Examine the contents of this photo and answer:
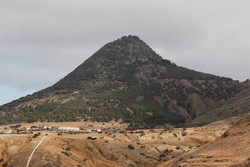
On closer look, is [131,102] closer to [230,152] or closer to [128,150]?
[128,150]

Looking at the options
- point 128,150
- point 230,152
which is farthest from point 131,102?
point 230,152

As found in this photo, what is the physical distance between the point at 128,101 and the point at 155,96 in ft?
66.2

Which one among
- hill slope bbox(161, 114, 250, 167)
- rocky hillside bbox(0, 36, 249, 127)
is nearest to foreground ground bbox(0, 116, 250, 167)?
hill slope bbox(161, 114, 250, 167)

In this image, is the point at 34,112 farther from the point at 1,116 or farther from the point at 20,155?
the point at 20,155

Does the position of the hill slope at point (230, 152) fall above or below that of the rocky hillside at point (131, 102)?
below

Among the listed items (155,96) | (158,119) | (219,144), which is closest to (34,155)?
(219,144)

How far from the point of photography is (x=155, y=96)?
600 ft

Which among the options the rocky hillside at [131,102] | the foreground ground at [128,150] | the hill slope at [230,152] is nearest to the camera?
the hill slope at [230,152]

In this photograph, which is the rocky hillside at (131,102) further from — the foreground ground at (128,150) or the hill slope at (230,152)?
the hill slope at (230,152)

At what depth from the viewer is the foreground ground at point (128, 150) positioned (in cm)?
3381

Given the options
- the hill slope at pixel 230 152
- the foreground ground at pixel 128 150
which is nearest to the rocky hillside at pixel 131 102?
the foreground ground at pixel 128 150

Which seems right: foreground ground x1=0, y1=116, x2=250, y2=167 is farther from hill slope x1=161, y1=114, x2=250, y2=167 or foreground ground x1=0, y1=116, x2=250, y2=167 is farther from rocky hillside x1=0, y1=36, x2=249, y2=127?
rocky hillside x1=0, y1=36, x2=249, y2=127

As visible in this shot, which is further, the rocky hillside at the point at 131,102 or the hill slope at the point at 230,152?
the rocky hillside at the point at 131,102

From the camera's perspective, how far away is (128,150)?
6203 cm
